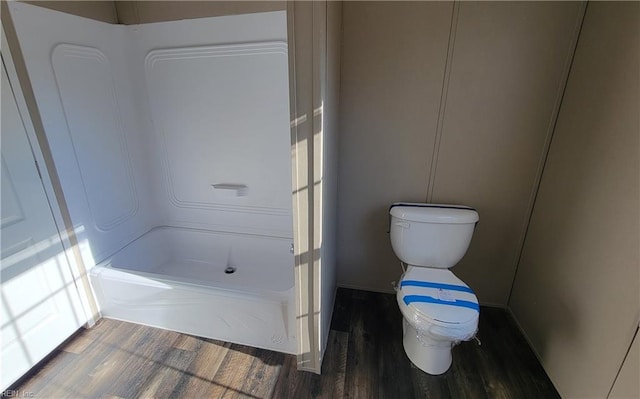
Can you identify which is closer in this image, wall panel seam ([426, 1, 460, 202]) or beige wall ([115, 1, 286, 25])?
wall panel seam ([426, 1, 460, 202])

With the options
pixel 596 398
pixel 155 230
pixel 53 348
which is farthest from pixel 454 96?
pixel 53 348

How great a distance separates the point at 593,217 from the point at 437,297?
0.78m

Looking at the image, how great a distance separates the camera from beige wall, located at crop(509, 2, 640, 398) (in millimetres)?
1116

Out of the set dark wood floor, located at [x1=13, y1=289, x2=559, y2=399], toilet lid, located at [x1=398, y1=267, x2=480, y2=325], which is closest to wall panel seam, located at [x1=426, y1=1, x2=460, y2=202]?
toilet lid, located at [x1=398, y1=267, x2=480, y2=325]

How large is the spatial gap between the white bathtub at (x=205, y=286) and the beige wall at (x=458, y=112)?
0.76 metres

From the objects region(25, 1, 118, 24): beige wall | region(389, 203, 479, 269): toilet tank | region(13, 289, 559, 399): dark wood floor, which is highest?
region(25, 1, 118, 24): beige wall

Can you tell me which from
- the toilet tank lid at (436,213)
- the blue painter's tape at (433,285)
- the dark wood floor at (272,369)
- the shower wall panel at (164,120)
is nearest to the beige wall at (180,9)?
the shower wall panel at (164,120)

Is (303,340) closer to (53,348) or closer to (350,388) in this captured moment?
(350,388)

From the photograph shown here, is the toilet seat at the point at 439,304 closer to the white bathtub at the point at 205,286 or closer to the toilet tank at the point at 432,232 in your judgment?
the toilet tank at the point at 432,232

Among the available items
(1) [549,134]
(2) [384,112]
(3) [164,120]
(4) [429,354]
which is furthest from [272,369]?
(1) [549,134]

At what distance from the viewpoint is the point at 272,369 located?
61.4 inches

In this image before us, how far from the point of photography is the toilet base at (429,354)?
4.88 ft

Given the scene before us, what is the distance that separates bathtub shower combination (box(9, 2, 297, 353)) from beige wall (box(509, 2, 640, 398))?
1370mm

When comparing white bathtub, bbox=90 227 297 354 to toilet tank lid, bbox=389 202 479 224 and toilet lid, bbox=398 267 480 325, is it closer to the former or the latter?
toilet lid, bbox=398 267 480 325
